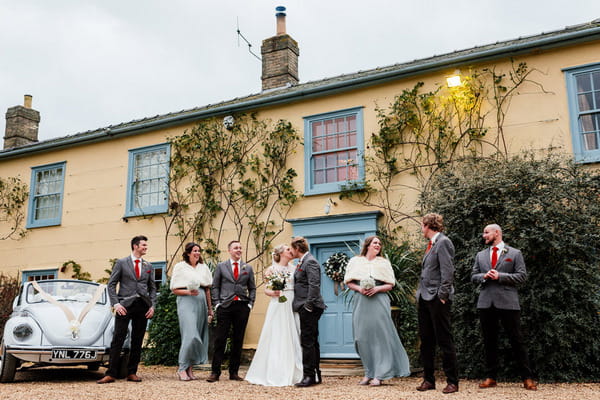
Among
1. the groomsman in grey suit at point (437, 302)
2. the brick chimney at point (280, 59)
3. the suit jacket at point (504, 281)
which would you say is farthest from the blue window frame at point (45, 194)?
the suit jacket at point (504, 281)

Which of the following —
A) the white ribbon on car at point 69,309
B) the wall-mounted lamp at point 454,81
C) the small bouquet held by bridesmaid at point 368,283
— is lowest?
the white ribbon on car at point 69,309

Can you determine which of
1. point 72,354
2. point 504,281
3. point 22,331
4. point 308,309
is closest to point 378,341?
point 308,309

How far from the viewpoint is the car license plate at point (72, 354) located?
7113 mm

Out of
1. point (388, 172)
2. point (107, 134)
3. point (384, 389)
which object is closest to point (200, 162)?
point (107, 134)

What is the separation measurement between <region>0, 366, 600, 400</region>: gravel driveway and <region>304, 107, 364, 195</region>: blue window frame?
4002 mm

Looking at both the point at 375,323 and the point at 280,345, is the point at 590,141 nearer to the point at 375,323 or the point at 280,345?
the point at 375,323

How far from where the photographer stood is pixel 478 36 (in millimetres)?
11242

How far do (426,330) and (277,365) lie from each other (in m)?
1.97

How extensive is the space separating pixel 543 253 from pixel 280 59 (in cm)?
846

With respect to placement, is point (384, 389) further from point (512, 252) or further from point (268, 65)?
point (268, 65)

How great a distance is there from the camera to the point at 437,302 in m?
6.09

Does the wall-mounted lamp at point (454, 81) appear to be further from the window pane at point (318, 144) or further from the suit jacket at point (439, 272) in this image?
the suit jacket at point (439, 272)

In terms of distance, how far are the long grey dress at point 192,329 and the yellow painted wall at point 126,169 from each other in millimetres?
2852

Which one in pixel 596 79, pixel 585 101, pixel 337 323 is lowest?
pixel 337 323
